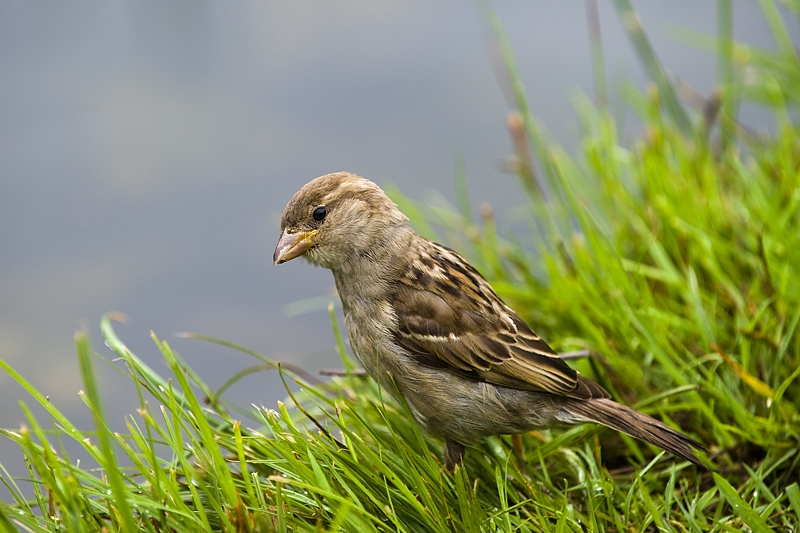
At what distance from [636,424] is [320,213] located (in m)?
1.55

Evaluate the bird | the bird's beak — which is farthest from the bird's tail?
the bird's beak

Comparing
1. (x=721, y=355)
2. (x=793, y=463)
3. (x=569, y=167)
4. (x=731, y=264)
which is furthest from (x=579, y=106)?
(x=793, y=463)

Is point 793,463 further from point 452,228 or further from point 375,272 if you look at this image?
point 452,228

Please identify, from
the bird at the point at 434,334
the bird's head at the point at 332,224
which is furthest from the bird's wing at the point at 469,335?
the bird's head at the point at 332,224

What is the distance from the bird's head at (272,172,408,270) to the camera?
12.1 feet

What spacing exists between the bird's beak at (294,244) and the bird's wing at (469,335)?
0.43 meters

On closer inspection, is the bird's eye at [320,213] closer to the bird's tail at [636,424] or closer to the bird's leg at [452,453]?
the bird's leg at [452,453]

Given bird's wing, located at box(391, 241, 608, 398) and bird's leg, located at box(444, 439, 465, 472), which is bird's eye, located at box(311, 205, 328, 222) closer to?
bird's wing, located at box(391, 241, 608, 398)

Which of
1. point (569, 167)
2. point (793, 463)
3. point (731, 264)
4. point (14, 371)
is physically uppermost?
point (14, 371)

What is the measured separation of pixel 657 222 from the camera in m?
4.99

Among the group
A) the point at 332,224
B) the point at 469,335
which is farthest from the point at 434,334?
the point at 332,224

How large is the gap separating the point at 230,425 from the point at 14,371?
43.0 inches

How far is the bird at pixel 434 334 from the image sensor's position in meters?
3.41

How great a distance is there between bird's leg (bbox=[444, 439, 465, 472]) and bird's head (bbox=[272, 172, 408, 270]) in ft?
2.86
